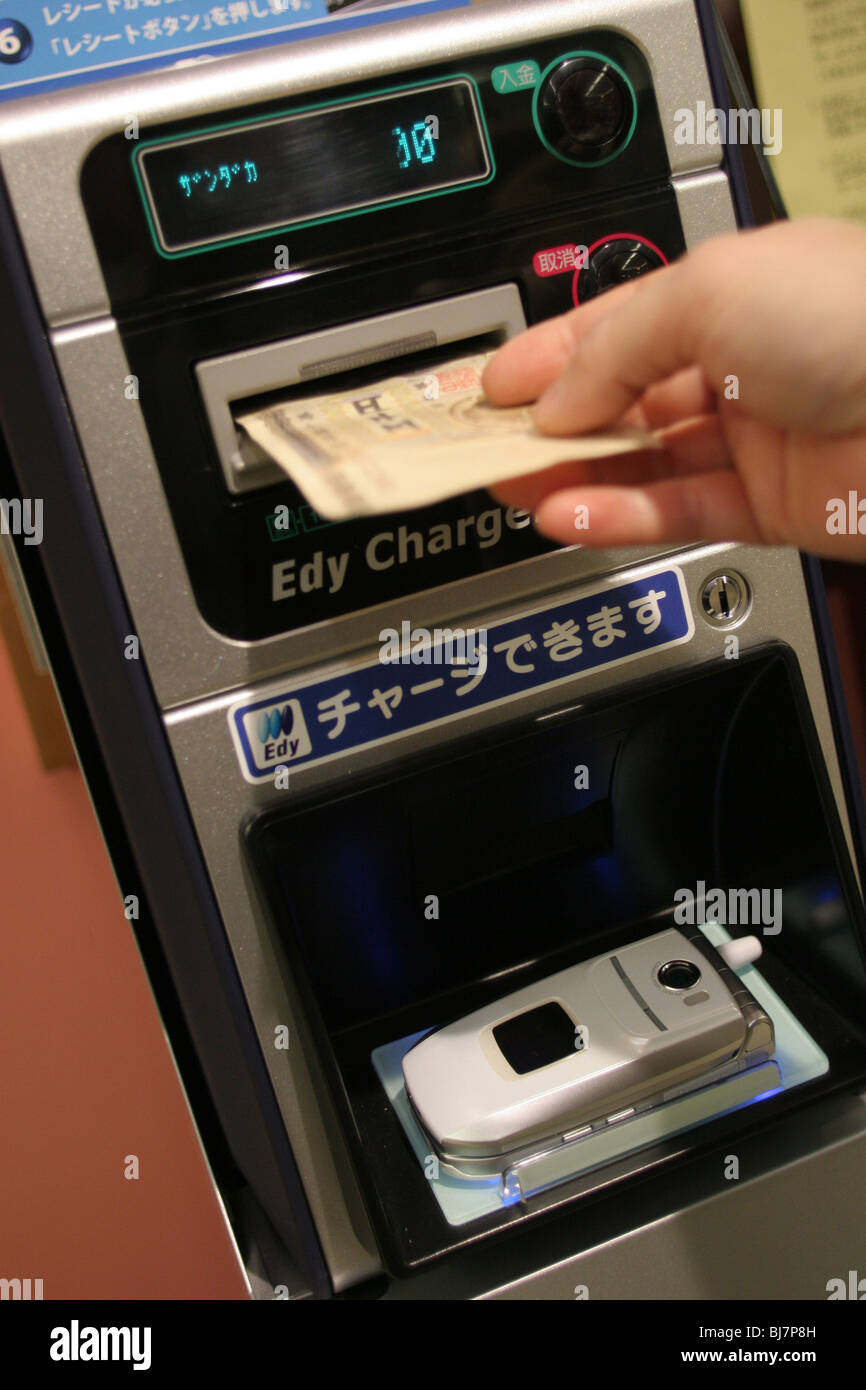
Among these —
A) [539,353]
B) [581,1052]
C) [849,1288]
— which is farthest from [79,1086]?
[539,353]

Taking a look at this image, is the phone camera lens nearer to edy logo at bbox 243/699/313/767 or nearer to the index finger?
edy logo at bbox 243/699/313/767

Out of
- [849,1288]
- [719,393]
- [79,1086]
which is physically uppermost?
[719,393]

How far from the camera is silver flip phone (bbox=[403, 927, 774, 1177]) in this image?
770mm

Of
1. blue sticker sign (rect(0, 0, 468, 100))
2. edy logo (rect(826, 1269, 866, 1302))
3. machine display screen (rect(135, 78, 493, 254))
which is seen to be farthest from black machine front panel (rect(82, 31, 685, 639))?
edy logo (rect(826, 1269, 866, 1302))

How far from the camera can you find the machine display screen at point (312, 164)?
0.65m

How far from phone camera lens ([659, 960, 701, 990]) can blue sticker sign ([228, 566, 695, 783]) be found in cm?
26

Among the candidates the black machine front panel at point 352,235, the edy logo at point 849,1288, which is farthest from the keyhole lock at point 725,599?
the edy logo at point 849,1288

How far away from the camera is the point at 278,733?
2.37 feet

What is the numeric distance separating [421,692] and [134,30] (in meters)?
0.52

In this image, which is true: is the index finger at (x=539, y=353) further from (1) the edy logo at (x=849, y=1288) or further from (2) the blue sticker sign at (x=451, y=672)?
(1) the edy logo at (x=849, y=1288)

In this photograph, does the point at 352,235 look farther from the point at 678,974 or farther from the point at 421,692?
the point at 678,974

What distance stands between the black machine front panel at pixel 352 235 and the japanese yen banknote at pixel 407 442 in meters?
0.05
